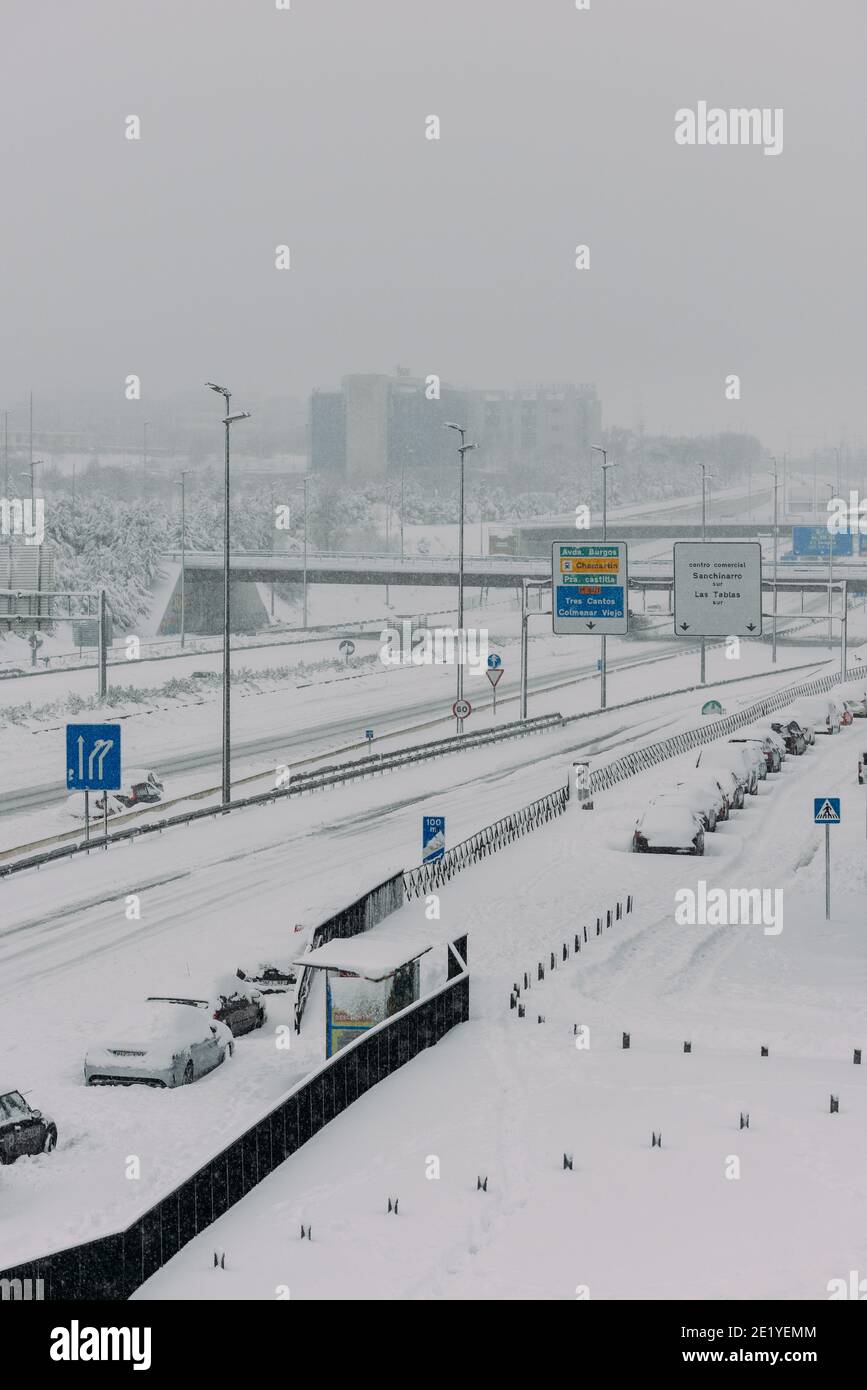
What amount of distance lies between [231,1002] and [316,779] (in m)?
21.9

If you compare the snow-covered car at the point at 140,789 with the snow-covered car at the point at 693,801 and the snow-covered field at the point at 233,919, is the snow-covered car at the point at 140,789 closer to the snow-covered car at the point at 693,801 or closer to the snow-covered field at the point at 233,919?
the snow-covered field at the point at 233,919

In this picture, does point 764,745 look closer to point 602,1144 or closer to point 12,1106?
point 602,1144

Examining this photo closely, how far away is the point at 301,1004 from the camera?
21828 millimetres

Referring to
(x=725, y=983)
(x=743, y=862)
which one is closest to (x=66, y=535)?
(x=743, y=862)

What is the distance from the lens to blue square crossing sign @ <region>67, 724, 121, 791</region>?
31922 mm

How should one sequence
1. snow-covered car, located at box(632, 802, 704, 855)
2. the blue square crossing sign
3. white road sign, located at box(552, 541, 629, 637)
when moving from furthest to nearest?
white road sign, located at box(552, 541, 629, 637) → snow-covered car, located at box(632, 802, 704, 855) → the blue square crossing sign

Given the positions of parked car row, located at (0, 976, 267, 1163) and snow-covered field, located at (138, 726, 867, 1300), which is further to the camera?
parked car row, located at (0, 976, 267, 1163)

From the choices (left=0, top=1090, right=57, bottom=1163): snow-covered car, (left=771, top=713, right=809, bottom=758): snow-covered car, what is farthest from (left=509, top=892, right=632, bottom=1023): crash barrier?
(left=771, top=713, right=809, bottom=758): snow-covered car

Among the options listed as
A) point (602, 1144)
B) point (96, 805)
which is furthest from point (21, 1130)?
point (96, 805)

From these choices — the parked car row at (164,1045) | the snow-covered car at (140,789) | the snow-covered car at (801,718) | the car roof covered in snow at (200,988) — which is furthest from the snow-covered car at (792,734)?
the parked car row at (164,1045)

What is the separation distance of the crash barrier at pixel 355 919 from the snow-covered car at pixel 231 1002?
24.2 inches

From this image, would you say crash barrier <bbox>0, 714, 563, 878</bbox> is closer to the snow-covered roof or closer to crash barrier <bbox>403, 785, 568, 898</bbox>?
crash barrier <bbox>403, 785, 568, 898</bbox>

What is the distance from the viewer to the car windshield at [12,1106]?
16.1 m

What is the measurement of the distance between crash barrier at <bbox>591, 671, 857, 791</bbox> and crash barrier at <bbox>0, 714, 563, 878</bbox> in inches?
229
